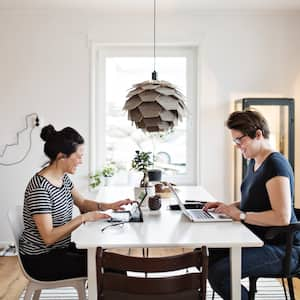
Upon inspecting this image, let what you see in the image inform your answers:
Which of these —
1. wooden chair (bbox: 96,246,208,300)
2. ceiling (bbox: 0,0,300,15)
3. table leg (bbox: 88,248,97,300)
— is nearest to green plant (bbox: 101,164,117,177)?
ceiling (bbox: 0,0,300,15)

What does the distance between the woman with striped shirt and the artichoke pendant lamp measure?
0.36 meters

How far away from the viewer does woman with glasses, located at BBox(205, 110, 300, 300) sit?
2104 mm

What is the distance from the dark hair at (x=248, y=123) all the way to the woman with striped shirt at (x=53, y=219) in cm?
86

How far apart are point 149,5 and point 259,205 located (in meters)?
2.38

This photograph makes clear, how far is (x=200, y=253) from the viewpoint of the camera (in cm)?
158

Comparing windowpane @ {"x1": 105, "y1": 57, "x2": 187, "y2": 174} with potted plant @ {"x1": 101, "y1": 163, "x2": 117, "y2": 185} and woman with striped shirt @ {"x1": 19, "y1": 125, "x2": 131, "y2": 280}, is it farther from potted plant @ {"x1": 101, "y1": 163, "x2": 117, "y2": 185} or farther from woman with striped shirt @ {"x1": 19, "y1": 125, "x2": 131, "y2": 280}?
woman with striped shirt @ {"x1": 19, "y1": 125, "x2": 131, "y2": 280}

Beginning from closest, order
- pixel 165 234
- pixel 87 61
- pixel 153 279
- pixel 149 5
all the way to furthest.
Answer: pixel 153 279 → pixel 165 234 → pixel 149 5 → pixel 87 61

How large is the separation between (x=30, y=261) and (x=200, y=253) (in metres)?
0.99

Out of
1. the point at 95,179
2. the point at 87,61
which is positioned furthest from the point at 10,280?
the point at 87,61

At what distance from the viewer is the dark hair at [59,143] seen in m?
2.28

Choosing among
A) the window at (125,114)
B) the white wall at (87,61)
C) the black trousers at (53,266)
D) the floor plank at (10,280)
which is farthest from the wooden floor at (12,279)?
the black trousers at (53,266)

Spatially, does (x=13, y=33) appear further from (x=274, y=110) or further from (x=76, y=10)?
(x=274, y=110)

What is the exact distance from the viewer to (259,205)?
2256 mm

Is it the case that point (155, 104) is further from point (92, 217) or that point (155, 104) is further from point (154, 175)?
point (154, 175)
